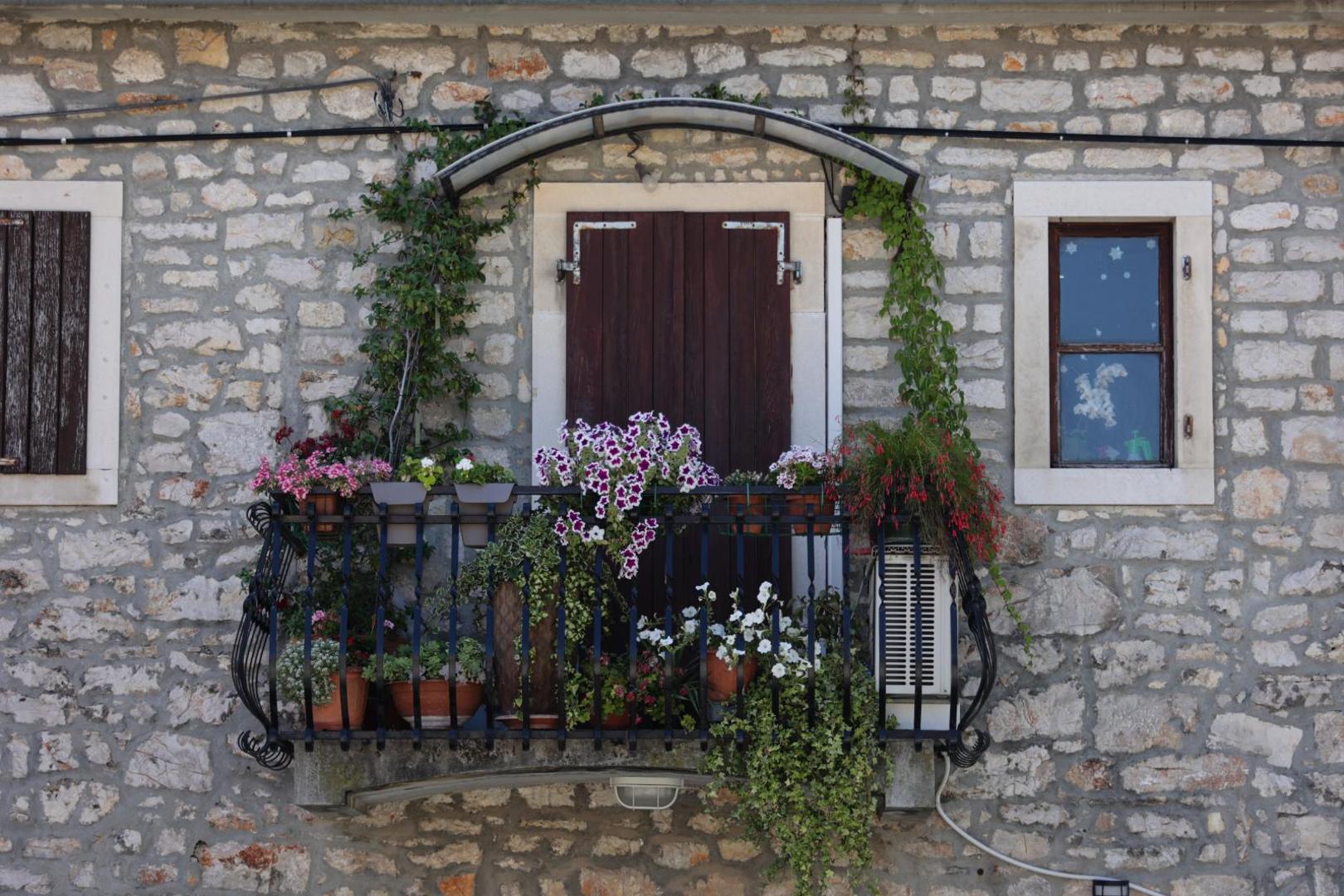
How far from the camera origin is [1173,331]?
6.93 meters

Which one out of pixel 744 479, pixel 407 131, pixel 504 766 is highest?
pixel 407 131

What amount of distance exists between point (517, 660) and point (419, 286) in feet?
4.81

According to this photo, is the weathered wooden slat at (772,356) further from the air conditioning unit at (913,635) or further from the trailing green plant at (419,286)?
the trailing green plant at (419,286)

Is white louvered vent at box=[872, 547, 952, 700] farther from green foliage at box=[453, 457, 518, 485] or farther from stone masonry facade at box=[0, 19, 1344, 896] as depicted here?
green foliage at box=[453, 457, 518, 485]

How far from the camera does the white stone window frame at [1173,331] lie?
268 inches

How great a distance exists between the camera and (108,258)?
7020mm

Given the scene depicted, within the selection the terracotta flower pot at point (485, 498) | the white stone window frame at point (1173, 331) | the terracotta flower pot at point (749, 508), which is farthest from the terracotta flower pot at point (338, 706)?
the white stone window frame at point (1173, 331)

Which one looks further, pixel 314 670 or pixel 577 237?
pixel 577 237

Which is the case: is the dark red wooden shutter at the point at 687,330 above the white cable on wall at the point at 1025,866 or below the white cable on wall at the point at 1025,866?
above

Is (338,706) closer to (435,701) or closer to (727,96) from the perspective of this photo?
(435,701)

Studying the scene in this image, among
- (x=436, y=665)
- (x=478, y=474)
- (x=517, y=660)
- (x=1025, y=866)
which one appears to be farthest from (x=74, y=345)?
(x=1025, y=866)

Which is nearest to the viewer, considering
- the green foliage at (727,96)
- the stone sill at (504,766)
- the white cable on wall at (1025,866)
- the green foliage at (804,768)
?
the green foliage at (804,768)

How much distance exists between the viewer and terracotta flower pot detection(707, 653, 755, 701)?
6293mm

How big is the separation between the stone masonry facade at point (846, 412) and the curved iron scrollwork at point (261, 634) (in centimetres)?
28
